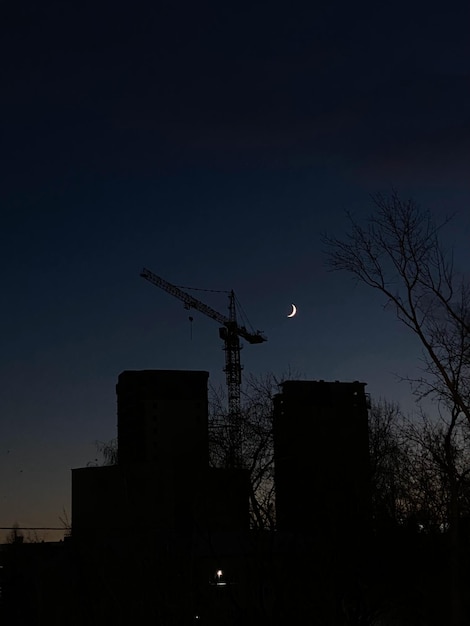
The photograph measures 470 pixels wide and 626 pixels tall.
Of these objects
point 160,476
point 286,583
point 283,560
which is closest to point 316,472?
point 283,560

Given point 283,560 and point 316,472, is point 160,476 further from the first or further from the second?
point 283,560

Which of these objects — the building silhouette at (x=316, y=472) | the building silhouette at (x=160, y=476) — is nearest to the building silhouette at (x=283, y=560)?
the building silhouette at (x=316, y=472)

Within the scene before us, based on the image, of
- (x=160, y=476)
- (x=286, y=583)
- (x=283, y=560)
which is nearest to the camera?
(x=286, y=583)

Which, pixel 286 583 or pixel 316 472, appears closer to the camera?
pixel 286 583

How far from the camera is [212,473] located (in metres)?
31.3

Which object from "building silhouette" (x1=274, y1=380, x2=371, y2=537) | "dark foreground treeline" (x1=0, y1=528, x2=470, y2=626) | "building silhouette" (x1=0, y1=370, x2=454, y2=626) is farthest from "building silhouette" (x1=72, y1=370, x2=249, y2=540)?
"building silhouette" (x1=274, y1=380, x2=371, y2=537)

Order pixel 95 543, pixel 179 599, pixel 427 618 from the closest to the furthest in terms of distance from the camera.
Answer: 1. pixel 179 599
2. pixel 427 618
3. pixel 95 543

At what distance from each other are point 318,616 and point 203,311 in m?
139

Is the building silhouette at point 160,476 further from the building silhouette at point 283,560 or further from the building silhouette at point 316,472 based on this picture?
the building silhouette at point 316,472

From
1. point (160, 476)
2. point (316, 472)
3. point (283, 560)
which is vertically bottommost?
point (283, 560)

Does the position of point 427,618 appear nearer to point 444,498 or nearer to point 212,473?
point 444,498

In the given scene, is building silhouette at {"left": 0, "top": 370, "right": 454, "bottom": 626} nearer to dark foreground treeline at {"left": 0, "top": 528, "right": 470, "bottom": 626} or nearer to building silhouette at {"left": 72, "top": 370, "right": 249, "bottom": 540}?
dark foreground treeline at {"left": 0, "top": 528, "right": 470, "bottom": 626}

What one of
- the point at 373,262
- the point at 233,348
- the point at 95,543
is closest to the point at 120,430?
A: the point at 233,348

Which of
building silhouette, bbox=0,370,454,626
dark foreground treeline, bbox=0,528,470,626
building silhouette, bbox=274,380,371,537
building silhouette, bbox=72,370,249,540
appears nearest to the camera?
dark foreground treeline, bbox=0,528,470,626
